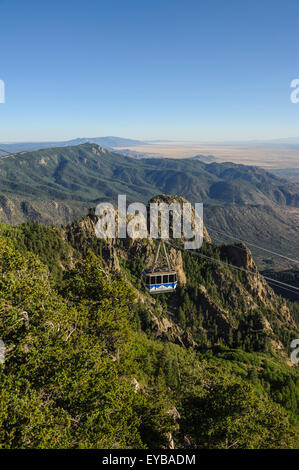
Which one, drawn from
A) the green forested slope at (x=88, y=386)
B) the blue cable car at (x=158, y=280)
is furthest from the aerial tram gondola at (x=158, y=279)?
the green forested slope at (x=88, y=386)

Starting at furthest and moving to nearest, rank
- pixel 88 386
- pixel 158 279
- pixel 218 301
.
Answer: pixel 218 301 < pixel 158 279 < pixel 88 386

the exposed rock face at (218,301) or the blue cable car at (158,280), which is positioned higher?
the blue cable car at (158,280)

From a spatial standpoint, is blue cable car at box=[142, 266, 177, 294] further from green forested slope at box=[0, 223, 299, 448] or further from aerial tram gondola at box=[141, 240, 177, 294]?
green forested slope at box=[0, 223, 299, 448]

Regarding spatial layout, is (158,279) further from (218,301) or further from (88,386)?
(218,301)

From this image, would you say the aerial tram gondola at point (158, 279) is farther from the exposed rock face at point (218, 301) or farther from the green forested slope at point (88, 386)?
the exposed rock face at point (218, 301)

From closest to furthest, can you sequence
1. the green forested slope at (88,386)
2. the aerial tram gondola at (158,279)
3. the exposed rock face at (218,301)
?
the green forested slope at (88,386) → the aerial tram gondola at (158,279) → the exposed rock face at (218,301)

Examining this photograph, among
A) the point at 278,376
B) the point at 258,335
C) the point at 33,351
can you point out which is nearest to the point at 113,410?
the point at 33,351

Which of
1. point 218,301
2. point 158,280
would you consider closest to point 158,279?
point 158,280

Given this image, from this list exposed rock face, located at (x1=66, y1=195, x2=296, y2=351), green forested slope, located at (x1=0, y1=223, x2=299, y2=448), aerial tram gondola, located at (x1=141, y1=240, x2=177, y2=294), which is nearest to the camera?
green forested slope, located at (x1=0, y1=223, x2=299, y2=448)

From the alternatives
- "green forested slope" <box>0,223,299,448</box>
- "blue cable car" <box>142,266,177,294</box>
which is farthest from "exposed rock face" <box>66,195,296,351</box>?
"green forested slope" <box>0,223,299,448</box>

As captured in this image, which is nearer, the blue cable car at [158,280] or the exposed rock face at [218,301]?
the blue cable car at [158,280]
